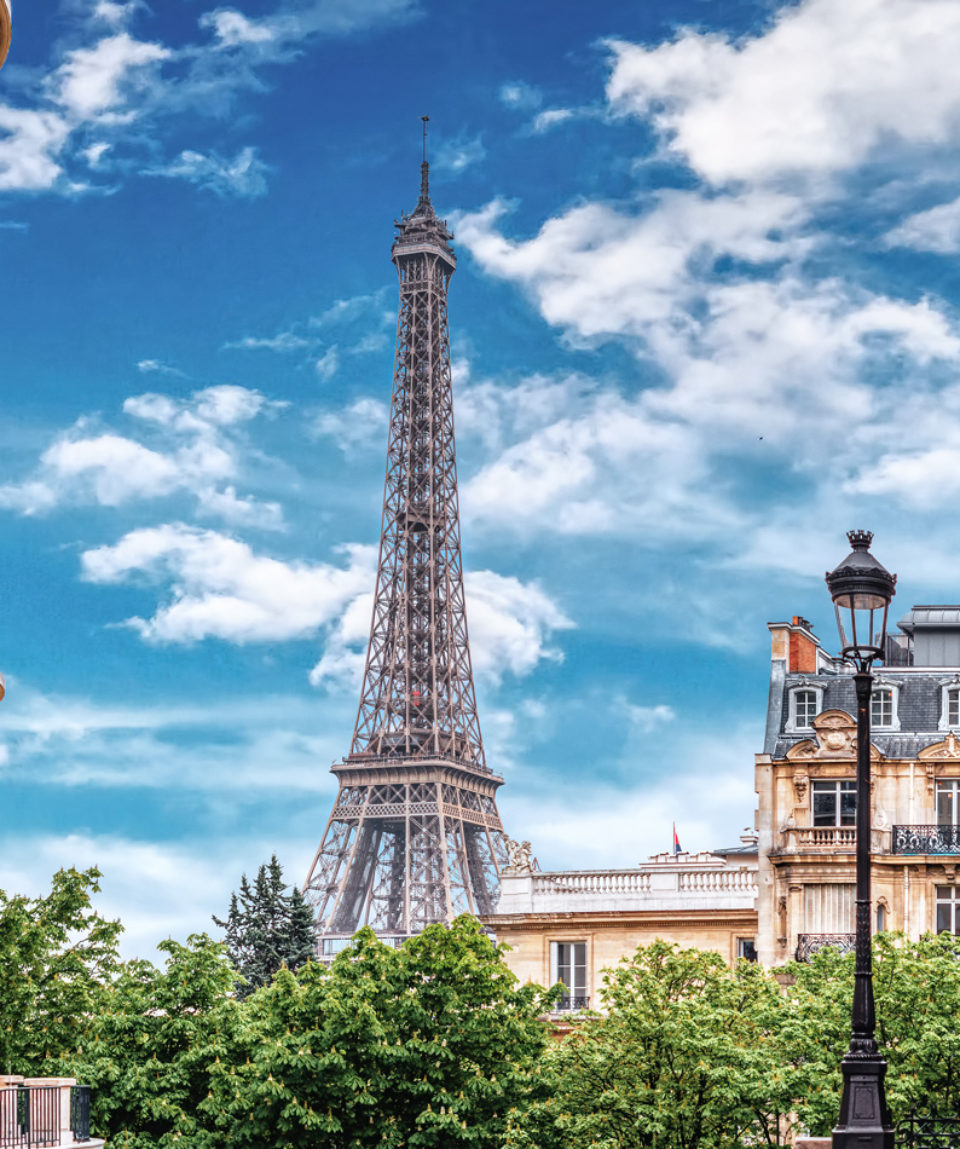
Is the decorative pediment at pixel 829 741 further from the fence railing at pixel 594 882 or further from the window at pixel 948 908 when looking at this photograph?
the fence railing at pixel 594 882

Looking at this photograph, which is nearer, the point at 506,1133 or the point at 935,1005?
the point at 935,1005

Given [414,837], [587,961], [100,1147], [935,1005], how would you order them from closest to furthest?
[100,1147], [935,1005], [587,961], [414,837]

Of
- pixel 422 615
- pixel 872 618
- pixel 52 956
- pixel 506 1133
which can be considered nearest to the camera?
pixel 872 618

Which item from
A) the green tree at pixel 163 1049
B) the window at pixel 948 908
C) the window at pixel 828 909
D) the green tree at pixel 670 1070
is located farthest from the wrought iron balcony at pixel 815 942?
the green tree at pixel 163 1049

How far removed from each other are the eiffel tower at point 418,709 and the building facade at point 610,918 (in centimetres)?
5382

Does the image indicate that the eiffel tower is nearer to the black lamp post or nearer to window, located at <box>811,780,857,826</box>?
window, located at <box>811,780,857,826</box>

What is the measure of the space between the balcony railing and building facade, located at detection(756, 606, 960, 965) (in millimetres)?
28

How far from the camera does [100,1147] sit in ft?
101

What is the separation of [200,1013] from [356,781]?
273 ft

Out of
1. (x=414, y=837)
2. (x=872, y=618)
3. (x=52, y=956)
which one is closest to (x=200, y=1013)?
(x=52, y=956)

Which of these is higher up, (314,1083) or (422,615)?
(422,615)

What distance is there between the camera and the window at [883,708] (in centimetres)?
6055

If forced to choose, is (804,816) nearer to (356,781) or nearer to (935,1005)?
(935,1005)

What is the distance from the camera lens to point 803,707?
61656 millimetres
